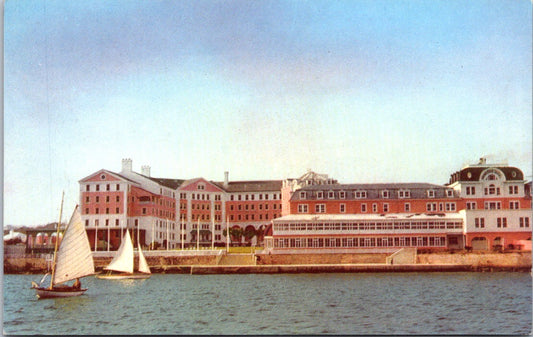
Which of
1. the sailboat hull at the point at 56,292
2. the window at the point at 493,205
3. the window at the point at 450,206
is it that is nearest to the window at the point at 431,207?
the window at the point at 450,206

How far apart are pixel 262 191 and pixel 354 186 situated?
3129 mm

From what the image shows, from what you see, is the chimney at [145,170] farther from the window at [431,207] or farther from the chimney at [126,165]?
the window at [431,207]

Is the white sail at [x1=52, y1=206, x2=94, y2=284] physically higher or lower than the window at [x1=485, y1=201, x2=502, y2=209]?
lower

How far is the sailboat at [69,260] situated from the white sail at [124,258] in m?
4.39

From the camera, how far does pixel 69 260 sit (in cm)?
2175

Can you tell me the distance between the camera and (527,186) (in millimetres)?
22500

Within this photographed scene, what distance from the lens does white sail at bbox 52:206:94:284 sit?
21.5 meters

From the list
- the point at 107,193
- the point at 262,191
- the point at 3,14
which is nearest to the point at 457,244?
the point at 262,191

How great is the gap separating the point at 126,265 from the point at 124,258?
368 millimetres

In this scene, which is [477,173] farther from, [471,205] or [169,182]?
[169,182]

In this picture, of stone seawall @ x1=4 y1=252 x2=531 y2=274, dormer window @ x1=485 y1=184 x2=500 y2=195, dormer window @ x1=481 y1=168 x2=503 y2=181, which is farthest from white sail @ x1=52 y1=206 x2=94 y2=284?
dormer window @ x1=485 y1=184 x2=500 y2=195

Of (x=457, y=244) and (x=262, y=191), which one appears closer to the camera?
(x=262, y=191)

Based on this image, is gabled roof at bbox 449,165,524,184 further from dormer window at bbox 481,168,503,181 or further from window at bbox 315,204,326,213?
window at bbox 315,204,326,213

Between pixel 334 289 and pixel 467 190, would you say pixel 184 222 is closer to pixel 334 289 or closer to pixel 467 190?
pixel 334 289
